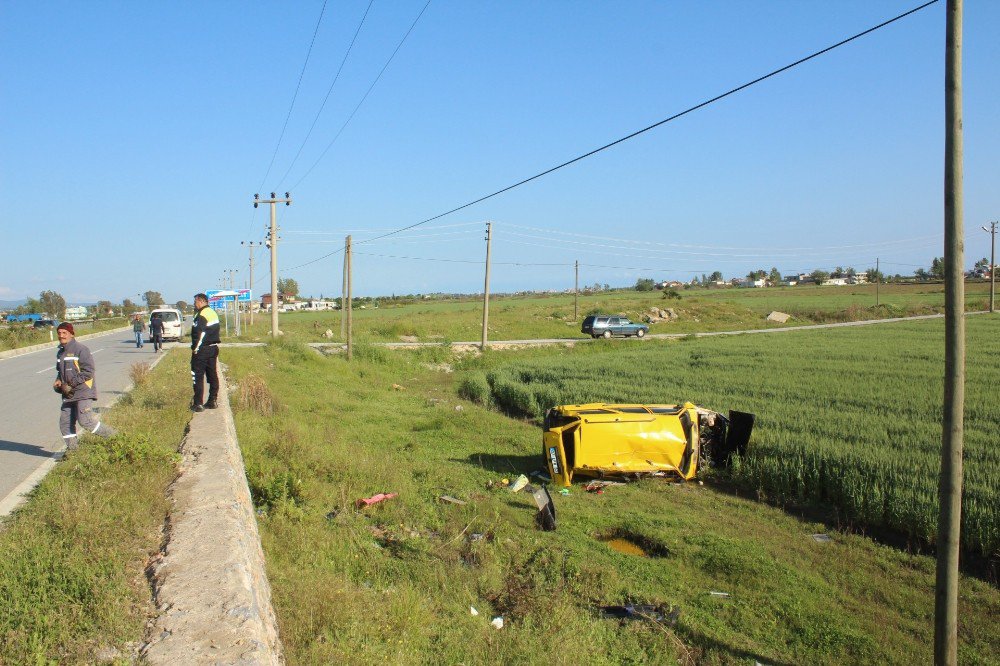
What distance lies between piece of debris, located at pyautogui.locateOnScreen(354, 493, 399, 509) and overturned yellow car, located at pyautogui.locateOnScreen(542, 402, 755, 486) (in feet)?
9.27

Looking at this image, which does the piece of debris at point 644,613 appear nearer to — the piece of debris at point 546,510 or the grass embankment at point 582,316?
the piece of debris at point 546,510

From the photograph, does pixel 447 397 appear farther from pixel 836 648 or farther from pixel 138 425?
pixel 836 648

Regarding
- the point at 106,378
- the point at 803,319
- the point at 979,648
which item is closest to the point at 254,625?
the point at 979,648

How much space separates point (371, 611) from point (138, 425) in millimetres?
6285

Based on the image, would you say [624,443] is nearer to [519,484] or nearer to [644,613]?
[519,484]

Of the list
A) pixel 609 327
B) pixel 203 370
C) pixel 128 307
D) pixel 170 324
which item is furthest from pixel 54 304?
pixel 203 370

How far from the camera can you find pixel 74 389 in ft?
28.4

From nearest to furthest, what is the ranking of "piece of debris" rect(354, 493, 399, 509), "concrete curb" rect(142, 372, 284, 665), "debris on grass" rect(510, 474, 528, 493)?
"concrete curb" rect(142, 372, 284, 665) → "piece of debris" rect(354, 493, 399, 509) → "debris on grass" rect(510, 474, 528, 493)

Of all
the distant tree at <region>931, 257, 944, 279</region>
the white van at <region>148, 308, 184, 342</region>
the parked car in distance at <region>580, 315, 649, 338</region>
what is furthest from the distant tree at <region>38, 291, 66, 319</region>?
the distant tree at <region>931, 257, 944, 279</region>

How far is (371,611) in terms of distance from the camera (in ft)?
15.7

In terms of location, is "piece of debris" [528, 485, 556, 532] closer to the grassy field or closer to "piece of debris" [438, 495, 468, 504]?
"piece of debris" [438, 495, 468, 504]

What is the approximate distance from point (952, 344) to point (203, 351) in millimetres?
9554

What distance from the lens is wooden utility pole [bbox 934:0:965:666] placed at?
15.6 ft

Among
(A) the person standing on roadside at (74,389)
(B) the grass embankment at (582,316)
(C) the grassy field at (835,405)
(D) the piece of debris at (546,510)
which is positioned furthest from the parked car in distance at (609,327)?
(A) the person standing on roadside at (74,389)
